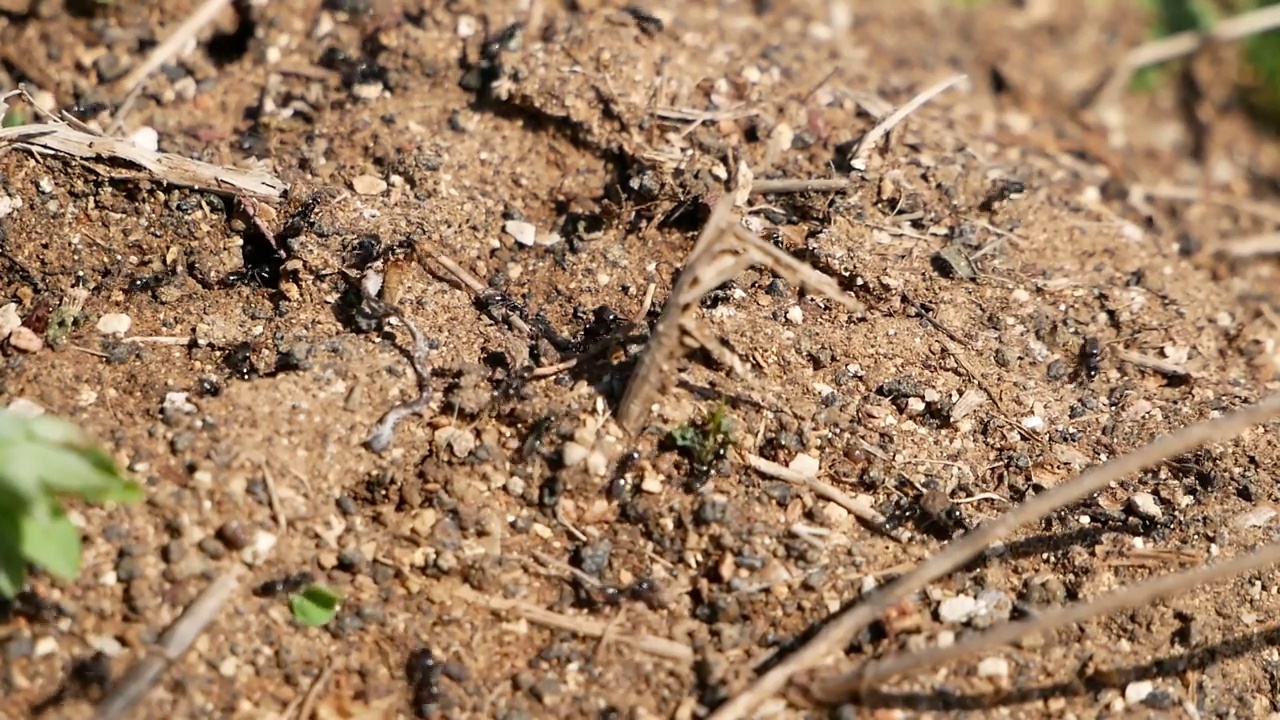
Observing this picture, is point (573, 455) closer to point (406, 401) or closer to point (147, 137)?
point (406, 401)

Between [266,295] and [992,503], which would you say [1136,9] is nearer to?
[992,503]

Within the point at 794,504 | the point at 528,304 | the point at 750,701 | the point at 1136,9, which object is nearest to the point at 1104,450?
the point at 794,504

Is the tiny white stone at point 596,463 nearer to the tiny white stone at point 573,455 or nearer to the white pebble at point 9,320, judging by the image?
the tiny white stone at point 573,455

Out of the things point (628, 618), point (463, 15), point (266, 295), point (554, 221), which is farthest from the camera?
point (463, 15)

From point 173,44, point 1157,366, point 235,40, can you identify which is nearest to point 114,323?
point 173,44

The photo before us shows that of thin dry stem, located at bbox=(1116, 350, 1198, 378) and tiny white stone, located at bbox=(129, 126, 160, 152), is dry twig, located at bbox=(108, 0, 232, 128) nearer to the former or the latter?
tiny white stone, located at bbox=(129, 126, 160, 152)
